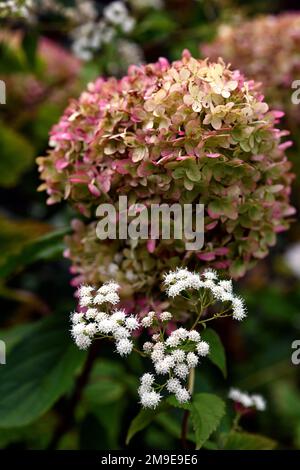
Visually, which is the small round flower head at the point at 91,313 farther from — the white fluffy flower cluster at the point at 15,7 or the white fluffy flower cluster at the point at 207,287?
the white fluffy flower cluster at the point at 15,7

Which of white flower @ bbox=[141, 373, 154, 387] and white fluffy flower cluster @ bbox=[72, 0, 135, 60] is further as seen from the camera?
white fluffy flower cluster @ bbox=[72, 0, 135, 60]

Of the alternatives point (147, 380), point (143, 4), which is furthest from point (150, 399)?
point (143, 4)

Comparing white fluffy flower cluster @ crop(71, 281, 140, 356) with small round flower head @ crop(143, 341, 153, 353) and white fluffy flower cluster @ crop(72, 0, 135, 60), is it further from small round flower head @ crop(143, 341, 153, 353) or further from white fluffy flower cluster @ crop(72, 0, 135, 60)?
white fluffy flower cluster @ crop(72, 0, 135, 60)

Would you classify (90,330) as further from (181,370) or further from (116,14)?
(116,14)
